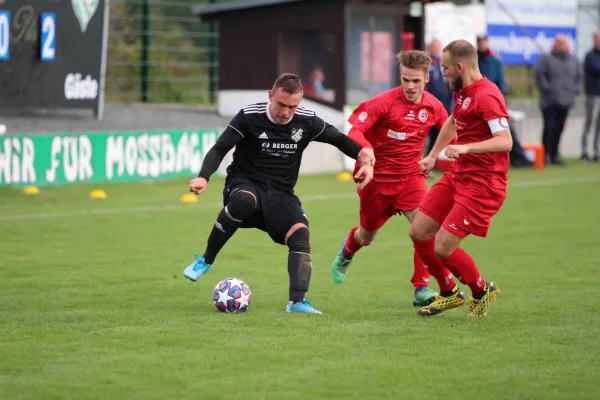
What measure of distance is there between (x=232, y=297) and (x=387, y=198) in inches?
65.3

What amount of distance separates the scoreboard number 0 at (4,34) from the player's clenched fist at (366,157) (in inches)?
418

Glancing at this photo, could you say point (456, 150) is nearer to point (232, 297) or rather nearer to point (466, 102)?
point (466, 102)

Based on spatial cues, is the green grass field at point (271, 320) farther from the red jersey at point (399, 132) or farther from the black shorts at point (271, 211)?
the red jersey at point (399, 132)

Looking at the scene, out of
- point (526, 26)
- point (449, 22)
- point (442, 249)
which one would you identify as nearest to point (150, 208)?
point (442, 249)

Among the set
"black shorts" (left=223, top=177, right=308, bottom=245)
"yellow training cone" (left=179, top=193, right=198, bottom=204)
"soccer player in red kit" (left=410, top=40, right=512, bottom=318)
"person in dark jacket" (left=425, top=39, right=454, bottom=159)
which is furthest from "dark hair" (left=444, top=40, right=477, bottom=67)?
"person in dark jacket" (left=425, top=39, right=454, bottom=159)

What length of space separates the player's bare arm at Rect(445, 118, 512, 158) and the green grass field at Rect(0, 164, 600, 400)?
1.13 metres

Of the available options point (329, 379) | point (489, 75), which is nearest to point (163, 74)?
point (489, 75)

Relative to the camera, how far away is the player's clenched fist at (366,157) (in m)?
7.91

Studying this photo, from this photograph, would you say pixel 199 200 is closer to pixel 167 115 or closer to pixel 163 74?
pixel 167 115

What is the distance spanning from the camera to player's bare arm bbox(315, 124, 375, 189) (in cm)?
784

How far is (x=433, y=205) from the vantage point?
7.91 meters

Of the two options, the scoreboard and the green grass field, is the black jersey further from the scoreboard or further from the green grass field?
the scoreboard

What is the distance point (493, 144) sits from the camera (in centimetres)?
735

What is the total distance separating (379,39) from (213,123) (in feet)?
13.1
